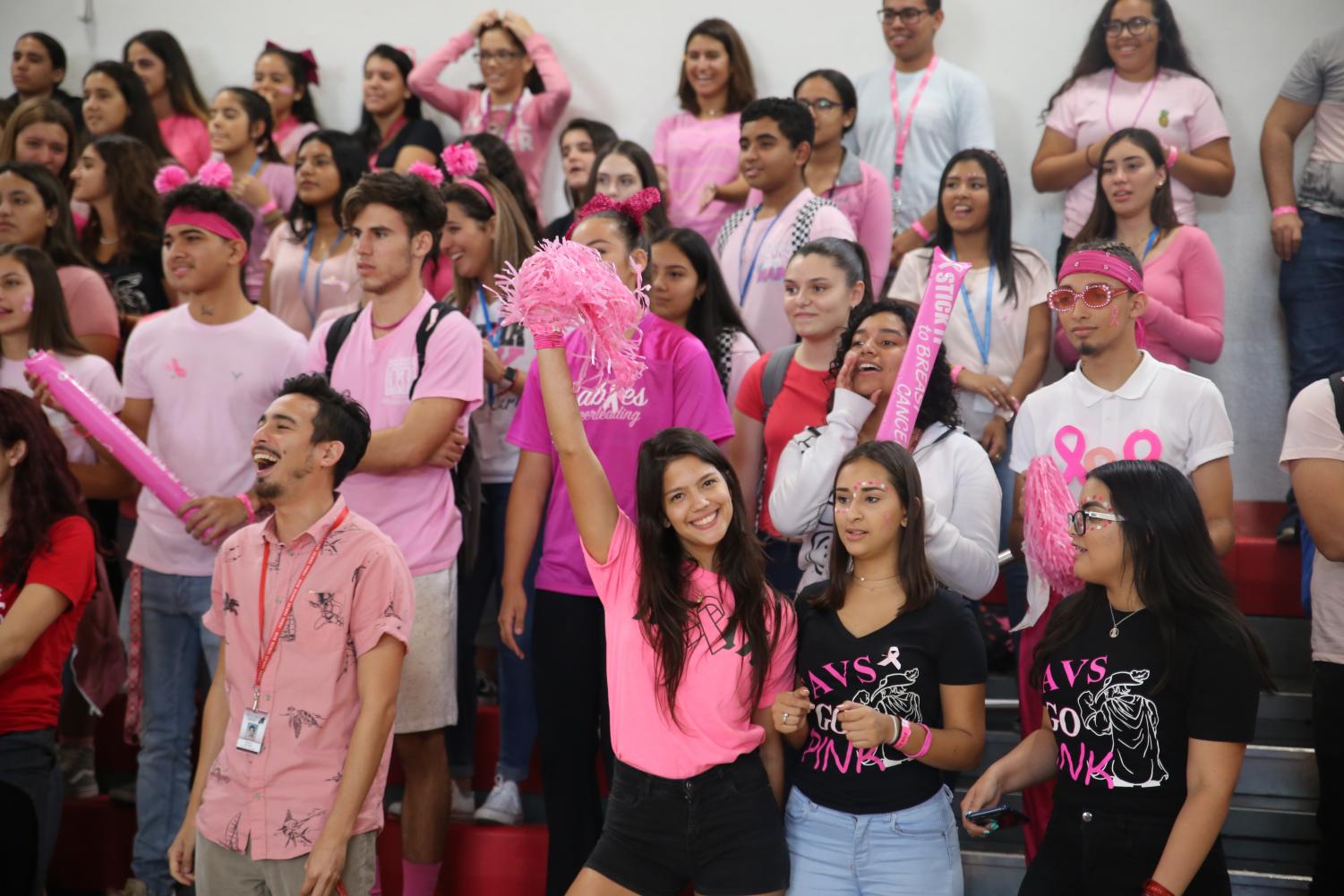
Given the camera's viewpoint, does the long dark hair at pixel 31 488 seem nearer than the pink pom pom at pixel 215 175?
Yes

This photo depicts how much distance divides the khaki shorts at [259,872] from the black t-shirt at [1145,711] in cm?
147

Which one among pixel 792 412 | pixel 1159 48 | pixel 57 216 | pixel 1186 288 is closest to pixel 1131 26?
pixel 1159 48

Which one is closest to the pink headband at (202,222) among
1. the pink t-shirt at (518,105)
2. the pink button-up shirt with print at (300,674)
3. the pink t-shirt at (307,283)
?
the pink t-shirt at (307,283)

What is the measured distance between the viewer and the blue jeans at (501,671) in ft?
12.4

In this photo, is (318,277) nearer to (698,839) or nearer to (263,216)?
(263,216)

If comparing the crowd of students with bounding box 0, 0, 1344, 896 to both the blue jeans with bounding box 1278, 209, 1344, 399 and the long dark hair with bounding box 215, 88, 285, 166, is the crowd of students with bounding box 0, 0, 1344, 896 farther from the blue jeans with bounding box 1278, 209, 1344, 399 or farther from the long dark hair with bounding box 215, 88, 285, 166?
the long dark hair with bounding box 215, 88, 285, 166

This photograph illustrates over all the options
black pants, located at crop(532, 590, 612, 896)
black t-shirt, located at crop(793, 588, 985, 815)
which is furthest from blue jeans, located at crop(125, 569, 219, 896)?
black t-shirt, located at crop(793, 588, 985, 815)

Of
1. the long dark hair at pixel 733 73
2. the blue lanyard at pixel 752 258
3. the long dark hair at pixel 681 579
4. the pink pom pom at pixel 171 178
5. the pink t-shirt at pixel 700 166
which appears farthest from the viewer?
the long dark hair at pixel 733 73

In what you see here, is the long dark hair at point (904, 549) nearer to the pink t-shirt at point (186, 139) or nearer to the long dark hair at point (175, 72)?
the pink t-shirt at point (186, 139)

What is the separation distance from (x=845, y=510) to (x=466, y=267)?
1.94 m

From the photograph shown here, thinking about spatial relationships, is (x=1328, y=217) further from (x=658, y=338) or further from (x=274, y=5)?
(x=274, y=5)

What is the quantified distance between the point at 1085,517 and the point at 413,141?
434cm

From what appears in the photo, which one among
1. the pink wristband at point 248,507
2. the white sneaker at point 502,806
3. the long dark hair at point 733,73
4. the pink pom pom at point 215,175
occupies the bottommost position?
the white sneaker at point 502,806

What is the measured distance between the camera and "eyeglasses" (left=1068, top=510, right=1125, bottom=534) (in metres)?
2.69
